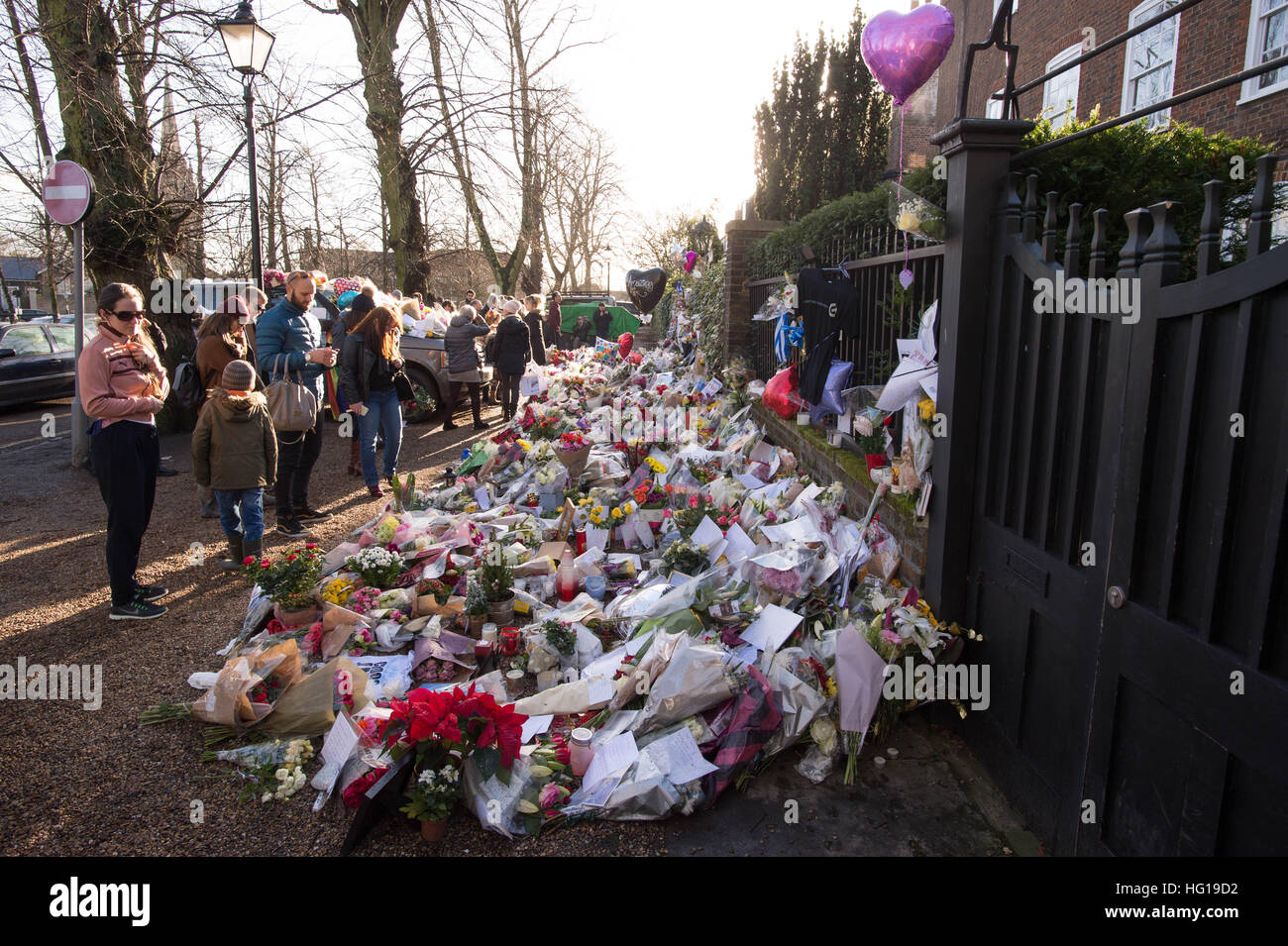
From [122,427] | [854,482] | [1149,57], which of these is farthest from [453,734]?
[1149,57]

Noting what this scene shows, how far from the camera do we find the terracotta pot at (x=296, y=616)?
164 inches

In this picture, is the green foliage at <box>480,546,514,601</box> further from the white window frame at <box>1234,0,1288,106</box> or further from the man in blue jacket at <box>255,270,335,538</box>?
the white window frame at <box>1234,0,1288,106</box>

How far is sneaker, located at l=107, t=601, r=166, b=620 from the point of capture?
14.6ft

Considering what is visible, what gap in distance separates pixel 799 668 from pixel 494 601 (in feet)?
6.35

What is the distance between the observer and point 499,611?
14.1 feet

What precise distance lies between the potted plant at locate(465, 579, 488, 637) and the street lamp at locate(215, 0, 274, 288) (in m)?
5.99

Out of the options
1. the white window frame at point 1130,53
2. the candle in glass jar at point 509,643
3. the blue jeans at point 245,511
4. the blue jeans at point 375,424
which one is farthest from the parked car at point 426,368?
the white window frame at point 1130,53

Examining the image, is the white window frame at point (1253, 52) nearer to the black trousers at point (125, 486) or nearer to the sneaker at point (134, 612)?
the black trousers at point (125, 486)

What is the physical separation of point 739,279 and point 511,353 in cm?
372

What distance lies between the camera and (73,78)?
Result: 772 centimetres

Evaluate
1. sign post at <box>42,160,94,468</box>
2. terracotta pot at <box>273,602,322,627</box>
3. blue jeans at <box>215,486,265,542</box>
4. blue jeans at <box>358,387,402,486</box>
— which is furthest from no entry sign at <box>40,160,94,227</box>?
terracotta pot at <box>273,602,322,627</box>

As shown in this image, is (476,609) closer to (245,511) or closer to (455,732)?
(455,732)

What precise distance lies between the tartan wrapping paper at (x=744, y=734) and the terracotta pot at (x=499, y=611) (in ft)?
5.76

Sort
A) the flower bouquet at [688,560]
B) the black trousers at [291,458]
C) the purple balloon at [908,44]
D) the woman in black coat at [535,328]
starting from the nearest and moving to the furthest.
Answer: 1. the purple balloon at [908,44]
2. the flower bouquet at [688,560]
3. the black trousers at [291,458]
4. the woman in black coat at [535,328]
